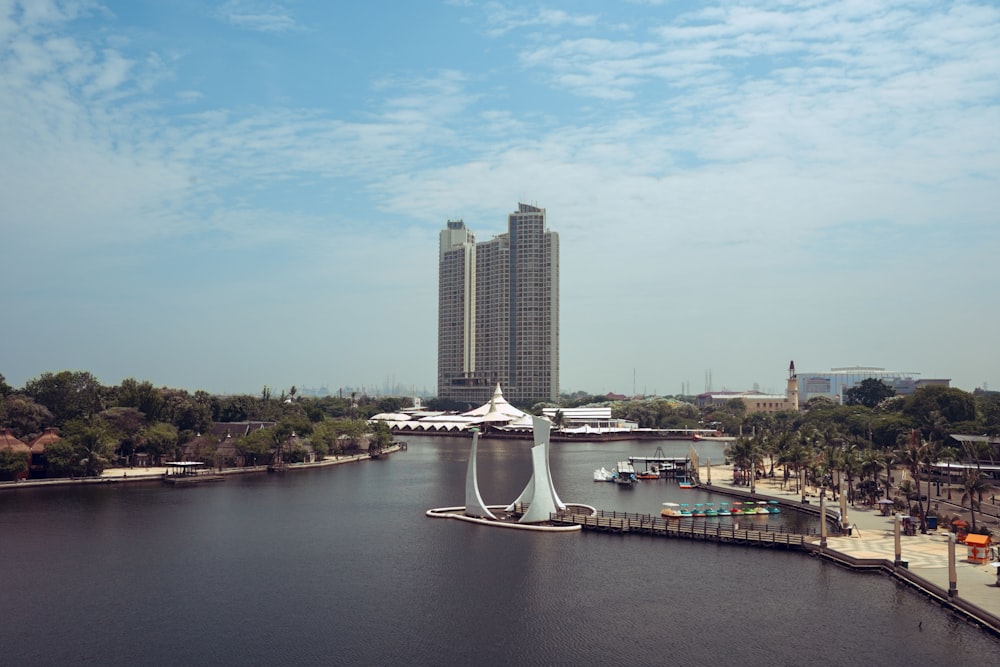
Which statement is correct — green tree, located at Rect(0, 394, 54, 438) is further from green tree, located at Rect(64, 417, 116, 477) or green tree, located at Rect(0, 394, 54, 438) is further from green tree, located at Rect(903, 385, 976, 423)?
green tree, located at Rect(903, 385, 976, 423)

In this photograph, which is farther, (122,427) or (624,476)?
(122,427)

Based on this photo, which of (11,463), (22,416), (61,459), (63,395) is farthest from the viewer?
(63,395)

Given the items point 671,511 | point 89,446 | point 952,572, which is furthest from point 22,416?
point 952,572

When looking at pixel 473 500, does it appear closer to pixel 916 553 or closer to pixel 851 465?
pixel 916 553

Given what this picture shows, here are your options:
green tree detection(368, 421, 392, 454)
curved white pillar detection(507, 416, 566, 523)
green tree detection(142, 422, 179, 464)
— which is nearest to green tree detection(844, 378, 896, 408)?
green tree detection(368, 421, 392, 454)

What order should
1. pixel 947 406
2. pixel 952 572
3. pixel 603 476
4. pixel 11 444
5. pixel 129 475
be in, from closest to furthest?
pixel 952 572, pixel 11 444, pixel 129 475, pixel 603 476, pixel 947 406

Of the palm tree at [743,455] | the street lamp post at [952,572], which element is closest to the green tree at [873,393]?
the palm tree at [743,455]

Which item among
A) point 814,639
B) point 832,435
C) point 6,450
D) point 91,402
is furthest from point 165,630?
point 832,435
